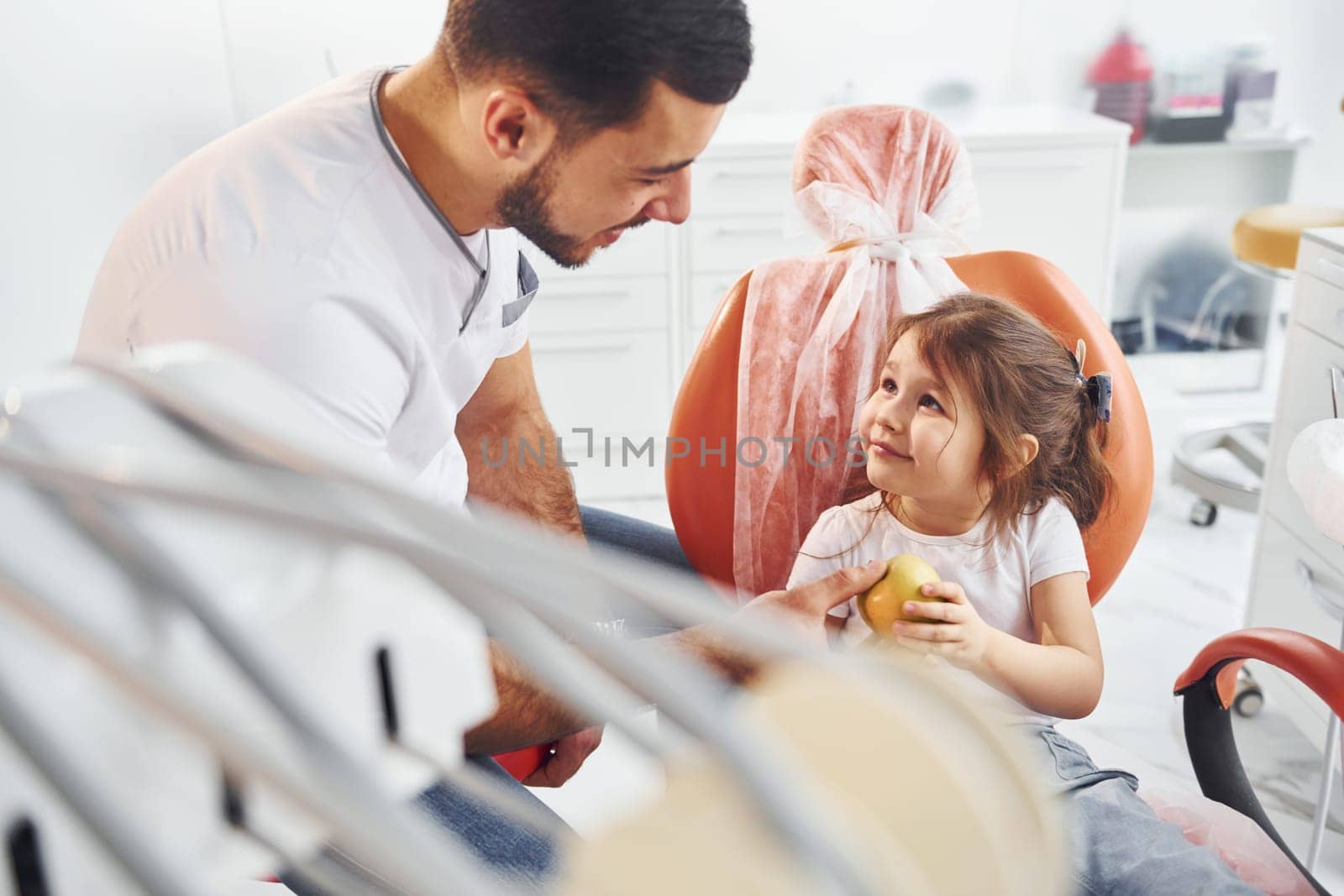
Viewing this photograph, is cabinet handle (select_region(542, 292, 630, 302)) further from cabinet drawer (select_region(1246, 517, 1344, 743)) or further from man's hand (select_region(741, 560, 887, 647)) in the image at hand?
man's hand (select_region(741, 560, 887, 647))

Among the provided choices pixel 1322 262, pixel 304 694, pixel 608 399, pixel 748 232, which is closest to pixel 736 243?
pixel 748 232

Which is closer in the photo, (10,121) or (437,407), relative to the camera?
(437,407)

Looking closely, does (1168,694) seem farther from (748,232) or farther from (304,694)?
(304,694)

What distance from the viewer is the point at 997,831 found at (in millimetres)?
226

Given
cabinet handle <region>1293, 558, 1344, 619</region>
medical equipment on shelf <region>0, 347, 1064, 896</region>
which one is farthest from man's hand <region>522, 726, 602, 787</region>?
cabinet handle <region>1293, 558, 1344, 619</region>

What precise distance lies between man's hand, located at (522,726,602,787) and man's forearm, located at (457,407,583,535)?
0.94 ft

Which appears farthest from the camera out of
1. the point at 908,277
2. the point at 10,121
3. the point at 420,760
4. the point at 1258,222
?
the point at 1258,222

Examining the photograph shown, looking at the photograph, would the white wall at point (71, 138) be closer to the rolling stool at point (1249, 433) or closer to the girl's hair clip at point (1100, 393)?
the girl's hair clip at point (1100, 393)

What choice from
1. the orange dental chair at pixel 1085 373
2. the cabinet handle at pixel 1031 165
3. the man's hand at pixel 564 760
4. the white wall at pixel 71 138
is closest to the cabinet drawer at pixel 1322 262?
the orange dental chair at pixel 1085 373

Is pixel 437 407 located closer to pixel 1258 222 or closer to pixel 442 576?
pixel 442 576

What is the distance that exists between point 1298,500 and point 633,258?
60.5 inches

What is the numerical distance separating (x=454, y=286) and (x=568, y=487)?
39 centimetres

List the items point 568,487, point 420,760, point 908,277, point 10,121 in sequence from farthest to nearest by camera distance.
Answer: point 10,121, point 568,487, point 908,277, point 420,760

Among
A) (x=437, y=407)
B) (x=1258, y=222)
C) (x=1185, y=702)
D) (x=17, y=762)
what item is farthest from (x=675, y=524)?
(x=1258, y=222)
